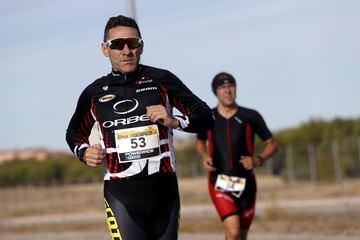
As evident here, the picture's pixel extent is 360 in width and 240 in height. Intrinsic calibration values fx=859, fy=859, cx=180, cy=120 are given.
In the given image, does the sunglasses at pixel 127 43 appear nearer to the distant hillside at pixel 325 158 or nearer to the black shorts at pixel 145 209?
the black shorts at pixel 145 209

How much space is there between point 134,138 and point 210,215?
2159 cm

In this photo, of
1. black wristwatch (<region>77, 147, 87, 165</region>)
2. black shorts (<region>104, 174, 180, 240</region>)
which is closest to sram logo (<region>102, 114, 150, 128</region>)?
black wristwatch (<region>77, 147, 87, 165</region>)

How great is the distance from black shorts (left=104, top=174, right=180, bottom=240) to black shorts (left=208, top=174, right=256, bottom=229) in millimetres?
4823

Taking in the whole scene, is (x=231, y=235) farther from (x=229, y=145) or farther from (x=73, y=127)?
(x=73, y=127)

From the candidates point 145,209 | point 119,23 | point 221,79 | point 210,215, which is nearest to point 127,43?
point 119,23

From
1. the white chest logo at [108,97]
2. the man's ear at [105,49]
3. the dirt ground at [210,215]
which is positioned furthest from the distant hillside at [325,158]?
the white chest logo at [108,97]

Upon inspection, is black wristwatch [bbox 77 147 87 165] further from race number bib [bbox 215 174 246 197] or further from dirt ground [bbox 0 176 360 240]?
dirt ground [bbox 0 176 360 240]

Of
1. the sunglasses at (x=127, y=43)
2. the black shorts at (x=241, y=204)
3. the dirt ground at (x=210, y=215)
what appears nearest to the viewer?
the sunglasses at (x=127, y=43)

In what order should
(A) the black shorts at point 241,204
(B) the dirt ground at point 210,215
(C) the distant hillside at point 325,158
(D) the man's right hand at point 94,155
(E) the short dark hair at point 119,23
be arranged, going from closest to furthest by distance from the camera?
(D) the man's right hand at point 94,155 → (E) the short dark hair at point 119,23 → (A) the black shorts at point 241,204 → (B) the dirt ground at point 210,215 → (C) the distant hillside at point 325,158

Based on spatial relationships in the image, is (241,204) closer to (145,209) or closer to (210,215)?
(145,209)

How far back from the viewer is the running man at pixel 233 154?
11.0 m

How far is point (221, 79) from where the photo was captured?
11.2 meters

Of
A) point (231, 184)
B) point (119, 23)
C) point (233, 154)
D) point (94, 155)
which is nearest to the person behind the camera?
point (94, 155)

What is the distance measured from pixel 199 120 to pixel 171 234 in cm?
89
